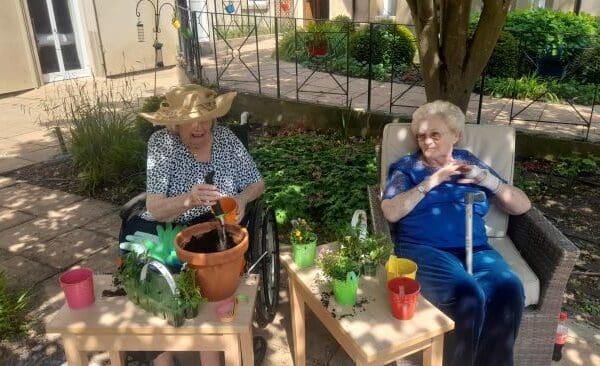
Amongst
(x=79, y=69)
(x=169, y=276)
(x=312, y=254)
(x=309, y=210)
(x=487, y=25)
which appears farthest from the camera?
(x=79, y=69)

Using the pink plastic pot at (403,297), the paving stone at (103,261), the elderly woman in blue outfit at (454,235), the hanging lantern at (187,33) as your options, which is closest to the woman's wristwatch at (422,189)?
the elderly woman in blue outfit at (454,235)

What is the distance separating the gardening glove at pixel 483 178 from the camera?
2426 millimetres

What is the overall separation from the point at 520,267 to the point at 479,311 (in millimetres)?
441

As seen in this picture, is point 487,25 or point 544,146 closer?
point 487,25

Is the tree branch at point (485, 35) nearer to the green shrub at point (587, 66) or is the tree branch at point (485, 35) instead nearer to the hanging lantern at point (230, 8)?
the green shrub at point (587, 66)

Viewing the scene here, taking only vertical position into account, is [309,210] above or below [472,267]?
below

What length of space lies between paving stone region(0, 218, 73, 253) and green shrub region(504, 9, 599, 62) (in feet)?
21.3

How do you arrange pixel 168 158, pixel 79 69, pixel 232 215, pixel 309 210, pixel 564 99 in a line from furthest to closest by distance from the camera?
pixel 79 69
pixel 564 99
pixel 309 210
pixel 168 158
pixel 232 215

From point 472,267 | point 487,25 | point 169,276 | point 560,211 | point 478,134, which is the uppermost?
point 487,25

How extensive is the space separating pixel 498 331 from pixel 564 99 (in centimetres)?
579

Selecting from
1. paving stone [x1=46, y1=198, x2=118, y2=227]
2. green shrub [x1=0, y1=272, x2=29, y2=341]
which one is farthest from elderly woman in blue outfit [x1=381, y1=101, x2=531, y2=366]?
paving stone [x1=46, y1=198, x2=118, y2=227]

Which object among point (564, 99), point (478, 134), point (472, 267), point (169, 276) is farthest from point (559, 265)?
point (564, 99)

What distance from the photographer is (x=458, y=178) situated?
2.53 m

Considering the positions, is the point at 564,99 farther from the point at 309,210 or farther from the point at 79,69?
the point at 79,69
